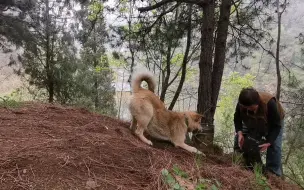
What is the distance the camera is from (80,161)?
3725 mm

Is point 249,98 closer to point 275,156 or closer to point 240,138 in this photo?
point 240,138

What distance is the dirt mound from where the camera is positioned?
3369 mm

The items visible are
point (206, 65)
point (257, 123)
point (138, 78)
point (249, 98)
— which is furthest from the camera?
point (206, 65)

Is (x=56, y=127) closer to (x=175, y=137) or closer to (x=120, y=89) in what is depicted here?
(x=175, y=137)

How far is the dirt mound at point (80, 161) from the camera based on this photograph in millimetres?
3369

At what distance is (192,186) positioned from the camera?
12.3 ft

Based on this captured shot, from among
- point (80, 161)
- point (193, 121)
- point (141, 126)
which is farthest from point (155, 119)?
point (80, 161)

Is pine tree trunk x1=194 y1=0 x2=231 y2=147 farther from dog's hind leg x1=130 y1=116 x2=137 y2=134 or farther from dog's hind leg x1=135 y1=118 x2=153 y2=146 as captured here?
dog's hind leg x1=130 y1=116 x2=137 y2=134

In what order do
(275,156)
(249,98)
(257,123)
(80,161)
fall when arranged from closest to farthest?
(80,161) → (249,98) → (257,123) → (275,156)

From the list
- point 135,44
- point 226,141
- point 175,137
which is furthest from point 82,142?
→ point 135,44

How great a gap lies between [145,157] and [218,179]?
3.10 feet

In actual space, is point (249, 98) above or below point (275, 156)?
above

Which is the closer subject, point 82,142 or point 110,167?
point 110,167

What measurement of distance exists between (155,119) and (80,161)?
2720 mm
